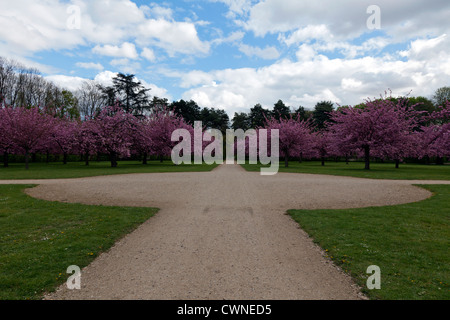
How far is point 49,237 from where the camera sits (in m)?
6.80

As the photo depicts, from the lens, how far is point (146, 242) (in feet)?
22.1

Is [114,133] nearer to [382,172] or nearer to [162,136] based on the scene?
[162,136]

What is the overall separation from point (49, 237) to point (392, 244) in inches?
356

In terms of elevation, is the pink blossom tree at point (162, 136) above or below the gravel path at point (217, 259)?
above

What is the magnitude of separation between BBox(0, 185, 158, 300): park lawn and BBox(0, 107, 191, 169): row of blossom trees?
2492 cm

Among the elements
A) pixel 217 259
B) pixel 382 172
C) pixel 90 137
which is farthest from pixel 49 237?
pixel 90 137

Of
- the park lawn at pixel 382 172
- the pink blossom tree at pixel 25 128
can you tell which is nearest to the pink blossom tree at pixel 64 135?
the pink blossom tree at pixel 25 128

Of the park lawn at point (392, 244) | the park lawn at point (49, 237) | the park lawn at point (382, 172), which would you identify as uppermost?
the park lawn at point (49, 237)

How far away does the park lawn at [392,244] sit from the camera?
4.41 metres

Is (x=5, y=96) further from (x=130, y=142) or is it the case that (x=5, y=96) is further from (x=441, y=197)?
(x=441, y=197)

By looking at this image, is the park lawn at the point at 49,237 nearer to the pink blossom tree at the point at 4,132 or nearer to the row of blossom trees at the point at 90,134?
the row of blossom trees at the point at 90,134

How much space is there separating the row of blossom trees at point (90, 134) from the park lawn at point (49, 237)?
81.8 ft
